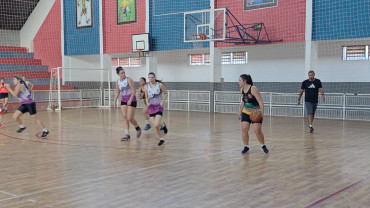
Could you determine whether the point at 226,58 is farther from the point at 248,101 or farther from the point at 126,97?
the point at 248,101

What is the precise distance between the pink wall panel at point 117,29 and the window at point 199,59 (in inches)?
126

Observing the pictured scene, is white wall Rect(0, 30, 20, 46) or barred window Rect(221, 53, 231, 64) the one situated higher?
white wall Rect(0, 30, 20, 46)

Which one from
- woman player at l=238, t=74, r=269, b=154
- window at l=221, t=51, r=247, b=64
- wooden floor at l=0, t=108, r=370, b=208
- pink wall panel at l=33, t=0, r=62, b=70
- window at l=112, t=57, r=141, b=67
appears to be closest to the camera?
wooden floor at l=0, t=108, r=370, b=208

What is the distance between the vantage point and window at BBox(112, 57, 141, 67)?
25.1 m

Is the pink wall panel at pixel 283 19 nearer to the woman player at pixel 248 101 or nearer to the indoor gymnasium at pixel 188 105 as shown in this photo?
the indoor gymnasium at pixel 188 105

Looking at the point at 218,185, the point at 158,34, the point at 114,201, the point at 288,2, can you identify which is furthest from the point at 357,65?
the point at 114,201

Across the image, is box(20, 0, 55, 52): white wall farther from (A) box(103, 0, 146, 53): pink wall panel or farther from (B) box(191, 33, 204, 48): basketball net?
(B) box(191, 33, 204, 48): basketball net

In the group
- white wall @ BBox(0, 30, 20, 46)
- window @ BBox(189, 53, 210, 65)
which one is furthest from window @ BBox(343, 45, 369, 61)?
white wall @ BBox(0, 30, 20, 46)

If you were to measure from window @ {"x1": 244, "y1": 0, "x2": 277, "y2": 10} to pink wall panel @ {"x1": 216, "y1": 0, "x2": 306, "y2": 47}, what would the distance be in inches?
5.4

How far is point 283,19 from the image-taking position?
56.9ft

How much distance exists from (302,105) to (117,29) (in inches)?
475

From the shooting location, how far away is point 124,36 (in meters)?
23.2

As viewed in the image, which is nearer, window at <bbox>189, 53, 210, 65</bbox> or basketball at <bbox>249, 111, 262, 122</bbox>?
basketball at <bbox>249, 111, 262, 122</bbox>

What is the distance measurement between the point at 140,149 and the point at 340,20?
11.1 metres
